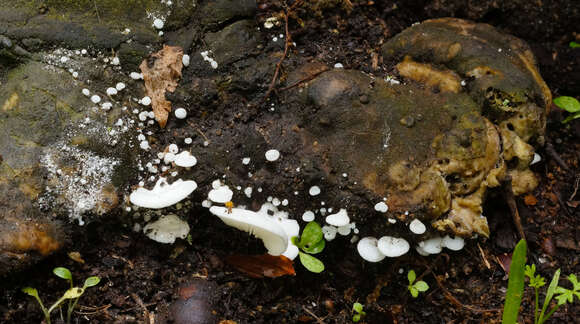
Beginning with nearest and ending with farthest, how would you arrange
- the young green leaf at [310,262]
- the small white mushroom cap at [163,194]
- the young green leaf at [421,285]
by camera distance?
the small white mushroom cap at [163,194] → the young green leaf at [310,262] → the young green leaf at [421,285]

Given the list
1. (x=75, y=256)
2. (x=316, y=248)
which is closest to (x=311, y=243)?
(x=316, y=248)

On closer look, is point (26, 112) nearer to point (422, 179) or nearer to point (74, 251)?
point (74, 251)

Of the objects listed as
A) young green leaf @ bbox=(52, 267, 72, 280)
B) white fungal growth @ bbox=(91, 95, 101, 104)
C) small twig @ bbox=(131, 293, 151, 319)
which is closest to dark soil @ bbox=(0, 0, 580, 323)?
small twig @ bbox=(131, 293, 151, 319)

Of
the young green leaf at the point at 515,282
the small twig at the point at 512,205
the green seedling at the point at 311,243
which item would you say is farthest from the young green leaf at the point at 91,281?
the small twig at the point at 512,205

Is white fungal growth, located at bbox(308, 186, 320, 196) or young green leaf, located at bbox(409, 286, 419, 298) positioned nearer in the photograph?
white fungal growth, located at bbox(308, 186, 320, 196)

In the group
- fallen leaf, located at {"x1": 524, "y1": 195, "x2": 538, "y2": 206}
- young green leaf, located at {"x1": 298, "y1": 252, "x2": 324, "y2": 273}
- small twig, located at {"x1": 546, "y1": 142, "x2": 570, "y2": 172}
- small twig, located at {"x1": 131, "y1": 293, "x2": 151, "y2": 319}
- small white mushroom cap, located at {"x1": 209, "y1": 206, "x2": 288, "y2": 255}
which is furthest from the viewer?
small twig, located at {"x1": 546, "y1": 142, "x2": 570, "y2": 172}

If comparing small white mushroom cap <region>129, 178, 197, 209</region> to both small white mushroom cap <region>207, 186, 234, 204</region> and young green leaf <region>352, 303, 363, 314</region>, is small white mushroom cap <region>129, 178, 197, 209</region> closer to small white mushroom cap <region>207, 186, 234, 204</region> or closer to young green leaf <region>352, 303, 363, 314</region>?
small white mushroom cap <region>207, 186, 234, 204</region>

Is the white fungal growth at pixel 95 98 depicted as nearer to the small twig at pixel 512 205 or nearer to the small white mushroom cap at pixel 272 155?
the small white mushroom cap at pixel 272 155
